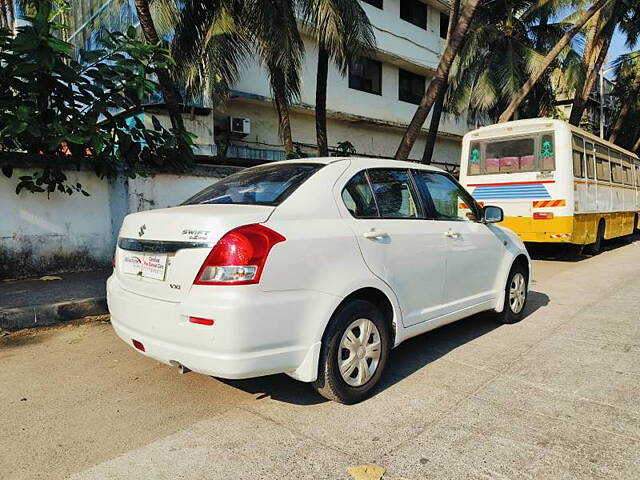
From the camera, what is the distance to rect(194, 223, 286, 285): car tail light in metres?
2.73

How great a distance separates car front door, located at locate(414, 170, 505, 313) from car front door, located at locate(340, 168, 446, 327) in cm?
15

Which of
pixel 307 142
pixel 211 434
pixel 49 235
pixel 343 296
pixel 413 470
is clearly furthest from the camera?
pixel 307 142

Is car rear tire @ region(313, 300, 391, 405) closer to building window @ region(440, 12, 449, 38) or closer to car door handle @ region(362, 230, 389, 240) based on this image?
car door handle @ region(362, 230, 389, 240)

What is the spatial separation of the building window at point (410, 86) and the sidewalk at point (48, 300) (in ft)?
55.9

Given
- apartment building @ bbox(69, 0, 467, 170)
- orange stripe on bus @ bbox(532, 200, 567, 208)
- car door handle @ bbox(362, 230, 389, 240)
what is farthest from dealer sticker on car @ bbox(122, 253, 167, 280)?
apartment building @ bbox(69, 0, 467, 170)

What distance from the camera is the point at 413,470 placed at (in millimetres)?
2527

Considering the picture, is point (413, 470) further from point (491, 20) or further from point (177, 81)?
point (491, 20)

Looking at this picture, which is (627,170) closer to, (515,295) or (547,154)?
(547,154)

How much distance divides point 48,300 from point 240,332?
3.73 meters

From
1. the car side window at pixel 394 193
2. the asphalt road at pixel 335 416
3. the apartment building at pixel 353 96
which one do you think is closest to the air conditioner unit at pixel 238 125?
the apartment building at pixel 353 96

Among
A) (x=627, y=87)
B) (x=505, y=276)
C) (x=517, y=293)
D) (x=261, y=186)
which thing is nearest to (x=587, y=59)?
(x=627, y=87)

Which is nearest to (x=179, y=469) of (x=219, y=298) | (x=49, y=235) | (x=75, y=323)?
(x=219, y=298)

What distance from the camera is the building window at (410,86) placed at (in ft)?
68.0

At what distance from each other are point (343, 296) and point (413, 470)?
1.07 m
